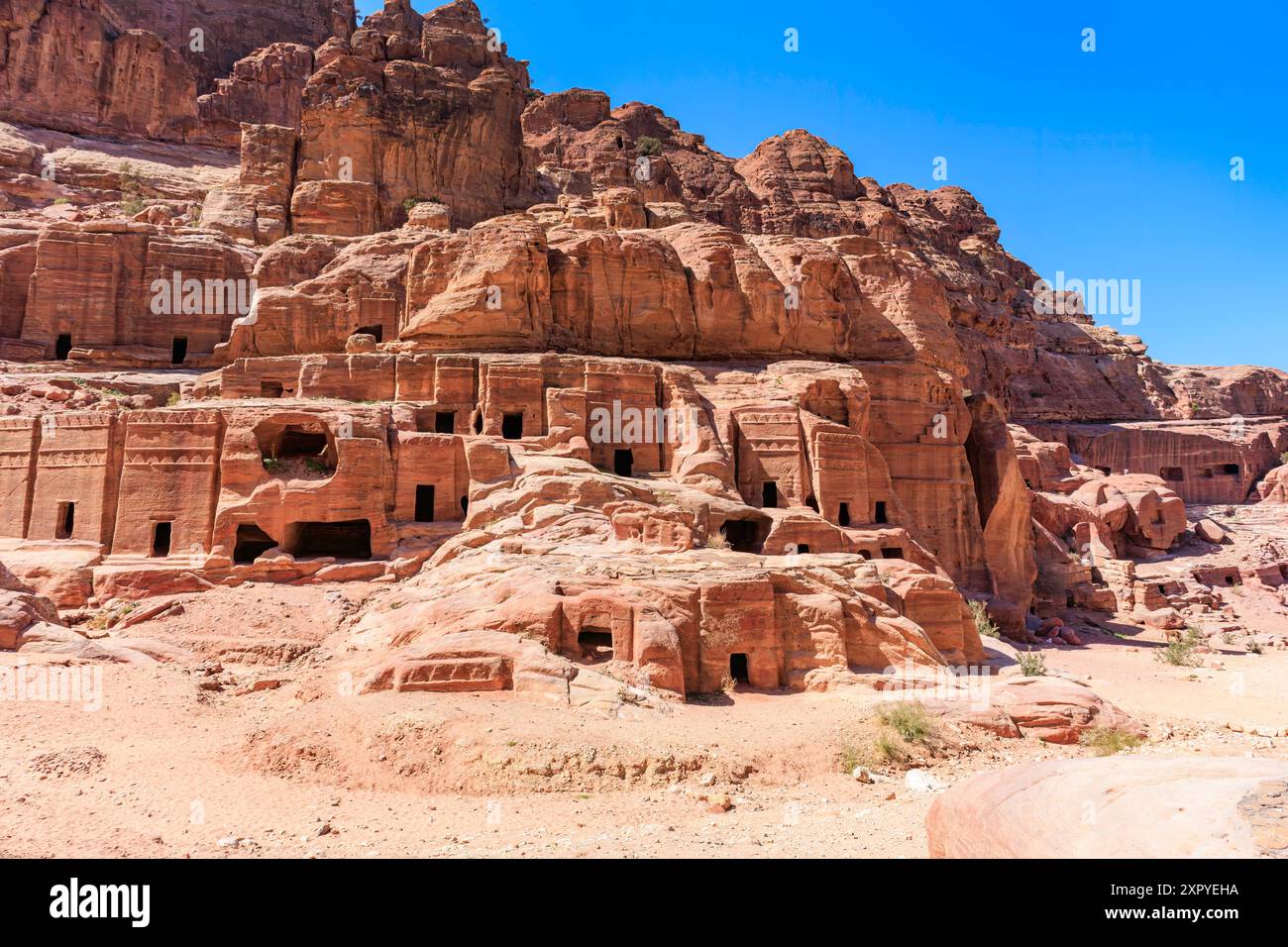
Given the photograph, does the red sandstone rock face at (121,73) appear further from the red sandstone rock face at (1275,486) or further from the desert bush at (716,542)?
the red sandstone rock face at (1275,486)

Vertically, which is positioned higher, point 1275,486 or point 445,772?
point 1275,486

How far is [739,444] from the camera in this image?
3003 centimetres

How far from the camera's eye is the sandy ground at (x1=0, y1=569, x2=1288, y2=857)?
30.8 ft

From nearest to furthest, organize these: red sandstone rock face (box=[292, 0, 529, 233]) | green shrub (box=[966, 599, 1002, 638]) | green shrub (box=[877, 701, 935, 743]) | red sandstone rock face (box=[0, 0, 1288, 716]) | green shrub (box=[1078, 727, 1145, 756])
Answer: green shrub (box=[877, 701, 935, 743]) < green shrub (box=[1078, 727, 1145, 756]) < red sandstone rock face (box=[0, 0, 1288, 716]) < green shrub (box=[966, 599, 1002, 638]) < red sandstone rock face (box=[292, 0, 529, 233])

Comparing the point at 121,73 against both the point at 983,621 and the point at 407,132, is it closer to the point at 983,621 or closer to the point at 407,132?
the point at 407,132

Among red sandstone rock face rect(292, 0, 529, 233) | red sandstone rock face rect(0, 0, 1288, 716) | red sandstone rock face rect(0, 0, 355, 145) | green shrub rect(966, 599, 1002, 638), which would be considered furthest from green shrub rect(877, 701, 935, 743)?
red sandstone rock face rect(0, 0, 355, 145)

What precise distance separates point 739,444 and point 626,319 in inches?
342

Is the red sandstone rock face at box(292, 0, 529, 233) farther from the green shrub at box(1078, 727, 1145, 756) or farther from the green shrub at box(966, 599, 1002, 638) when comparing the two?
the green shrub at box(1078, 727, 1145, 756)

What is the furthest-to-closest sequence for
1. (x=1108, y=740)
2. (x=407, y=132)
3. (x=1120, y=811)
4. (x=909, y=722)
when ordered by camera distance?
(x=407, y=132) → (x=1108, y=740) → (x=909, y=722) → (x=1120, y=811)

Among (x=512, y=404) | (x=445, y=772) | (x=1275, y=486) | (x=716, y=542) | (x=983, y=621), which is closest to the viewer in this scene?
(x=445, y=772)

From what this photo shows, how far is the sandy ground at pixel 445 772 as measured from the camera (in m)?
9.38

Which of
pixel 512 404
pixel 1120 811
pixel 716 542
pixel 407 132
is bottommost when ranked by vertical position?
pixel 1120 811

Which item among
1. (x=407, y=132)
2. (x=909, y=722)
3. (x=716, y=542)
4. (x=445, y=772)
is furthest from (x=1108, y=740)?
(x=407, y=132)

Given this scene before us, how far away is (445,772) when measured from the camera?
38.1 ft
